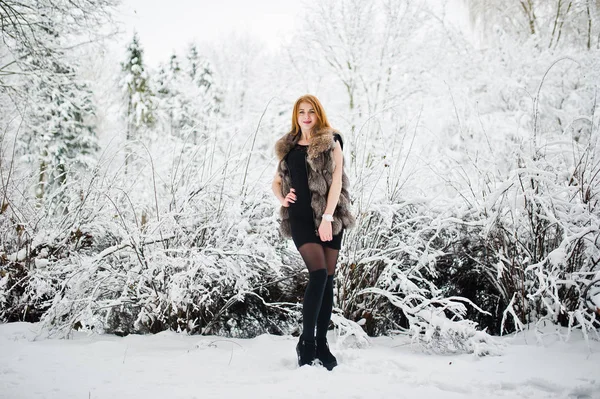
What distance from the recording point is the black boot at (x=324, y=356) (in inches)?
76.6

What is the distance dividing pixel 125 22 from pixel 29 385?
16.8ft

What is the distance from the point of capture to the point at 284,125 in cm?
1062

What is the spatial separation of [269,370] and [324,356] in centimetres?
29

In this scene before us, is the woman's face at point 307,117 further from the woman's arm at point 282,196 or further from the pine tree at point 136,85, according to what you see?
→ the pine tree at point 136,85

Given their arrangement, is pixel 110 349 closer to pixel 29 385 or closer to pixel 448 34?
pixel 29 385

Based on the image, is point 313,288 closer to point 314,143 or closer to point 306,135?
point 314,143

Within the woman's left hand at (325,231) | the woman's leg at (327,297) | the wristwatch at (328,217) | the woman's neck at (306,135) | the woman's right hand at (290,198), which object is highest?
the woman's neck at (306,135)

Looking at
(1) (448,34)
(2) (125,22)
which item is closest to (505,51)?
(1) (448,34)

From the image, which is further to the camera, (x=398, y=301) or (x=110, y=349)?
(x=398, y=301)

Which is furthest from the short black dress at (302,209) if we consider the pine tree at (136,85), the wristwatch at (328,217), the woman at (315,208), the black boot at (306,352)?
the pine tree at (136,85)

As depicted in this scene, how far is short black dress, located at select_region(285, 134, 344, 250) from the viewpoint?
2.05 meters

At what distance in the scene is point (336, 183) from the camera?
2.07m

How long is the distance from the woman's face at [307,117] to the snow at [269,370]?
4.24 feet

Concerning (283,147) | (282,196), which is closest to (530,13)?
(283,147)
